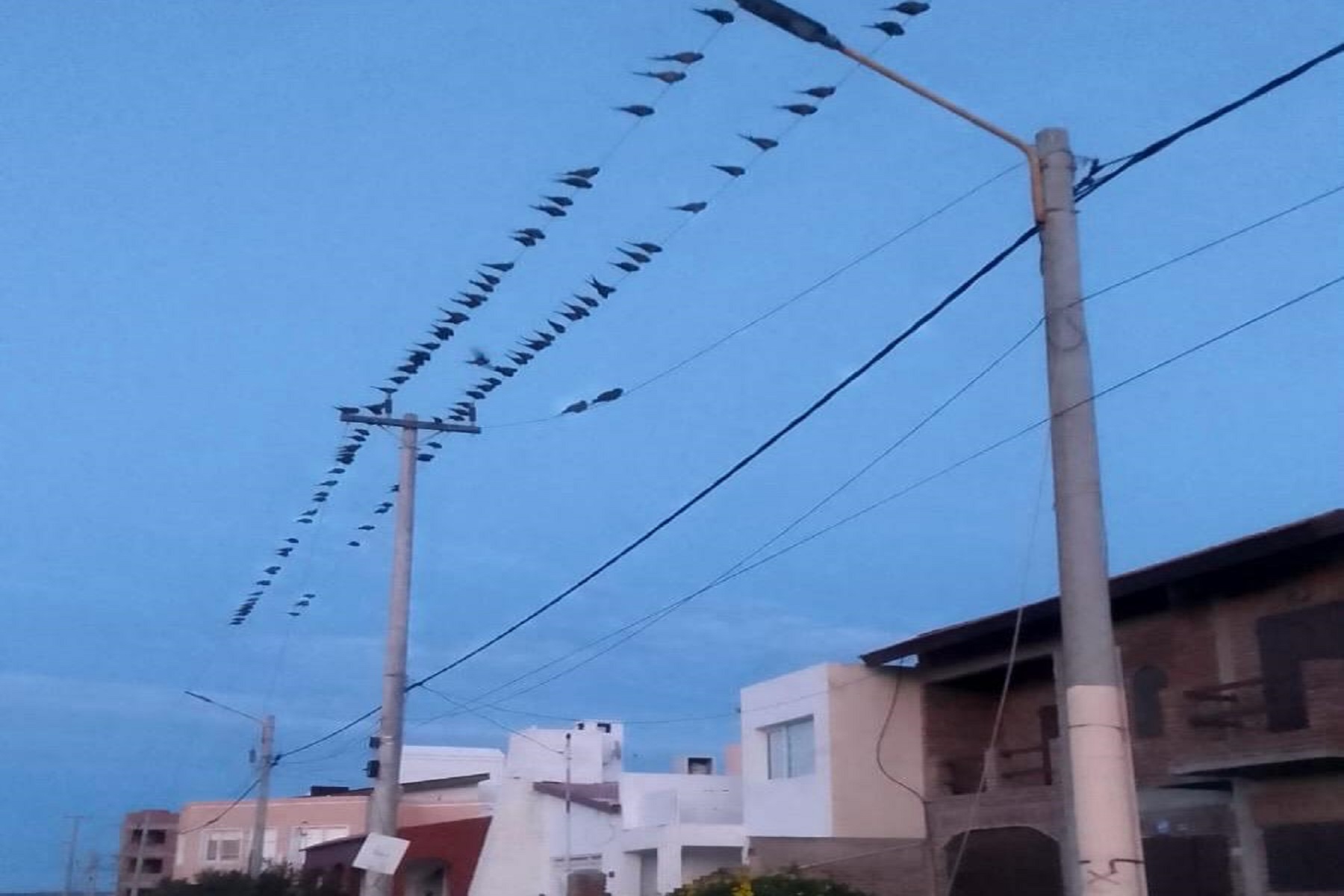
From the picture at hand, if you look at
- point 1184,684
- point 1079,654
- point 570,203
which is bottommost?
point 1079,654

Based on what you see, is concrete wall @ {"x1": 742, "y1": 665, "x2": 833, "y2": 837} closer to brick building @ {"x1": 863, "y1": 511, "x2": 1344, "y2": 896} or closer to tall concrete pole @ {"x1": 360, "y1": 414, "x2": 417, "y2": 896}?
brick building @ {"x1": 863, "y1": 511, "x2": 1344, "y2": 896}

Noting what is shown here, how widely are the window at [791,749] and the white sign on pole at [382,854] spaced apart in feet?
34.1

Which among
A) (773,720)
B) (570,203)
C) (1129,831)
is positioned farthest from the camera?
(773,720)

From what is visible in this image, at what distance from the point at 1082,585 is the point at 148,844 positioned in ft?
331

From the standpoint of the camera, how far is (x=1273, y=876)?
19078 mm

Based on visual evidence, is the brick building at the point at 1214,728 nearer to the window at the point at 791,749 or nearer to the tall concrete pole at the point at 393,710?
the window at the point at 791,749

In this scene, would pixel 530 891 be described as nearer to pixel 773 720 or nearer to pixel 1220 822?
pixel 773 720

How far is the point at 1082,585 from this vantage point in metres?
8.29

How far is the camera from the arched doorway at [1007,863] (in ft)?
79.7

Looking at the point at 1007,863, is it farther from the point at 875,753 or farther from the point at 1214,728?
the point at 1214,728

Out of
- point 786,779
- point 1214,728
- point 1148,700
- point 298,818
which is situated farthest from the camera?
point 298,818

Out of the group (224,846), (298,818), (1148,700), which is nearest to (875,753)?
(1148,700)

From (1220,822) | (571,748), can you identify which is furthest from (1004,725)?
(571,748)

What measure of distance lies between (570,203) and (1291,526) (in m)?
9.57
